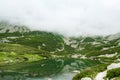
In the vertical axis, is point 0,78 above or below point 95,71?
below

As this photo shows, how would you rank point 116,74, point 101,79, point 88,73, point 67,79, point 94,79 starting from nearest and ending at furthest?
point 116,74 < point 101,79 < point 94,79 < point 88,73 < point 67,79

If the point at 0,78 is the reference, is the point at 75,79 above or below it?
above

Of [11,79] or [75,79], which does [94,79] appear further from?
[11,79]

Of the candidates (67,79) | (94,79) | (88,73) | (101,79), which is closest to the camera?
(101,79)

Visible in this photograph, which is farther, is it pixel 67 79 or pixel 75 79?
pixel 67 79

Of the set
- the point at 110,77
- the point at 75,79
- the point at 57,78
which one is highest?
the point at 110,77

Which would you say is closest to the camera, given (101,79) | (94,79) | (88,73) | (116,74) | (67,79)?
(116,74)

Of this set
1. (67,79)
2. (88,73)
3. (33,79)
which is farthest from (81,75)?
(33,79)

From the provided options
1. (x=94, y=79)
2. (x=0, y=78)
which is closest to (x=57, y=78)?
(x=0, y=78)

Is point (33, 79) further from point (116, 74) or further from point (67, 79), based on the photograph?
point (116, 74)
